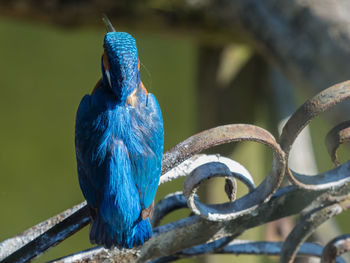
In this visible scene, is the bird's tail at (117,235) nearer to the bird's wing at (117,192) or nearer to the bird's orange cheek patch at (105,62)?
the bird's wing at (117,192)

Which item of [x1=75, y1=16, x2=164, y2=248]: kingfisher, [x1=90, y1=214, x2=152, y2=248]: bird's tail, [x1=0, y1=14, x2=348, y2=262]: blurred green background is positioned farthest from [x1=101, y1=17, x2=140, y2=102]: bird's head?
[x1=0, y1=14, x2=348, y2=262]: blurred green background

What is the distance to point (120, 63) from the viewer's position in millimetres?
658

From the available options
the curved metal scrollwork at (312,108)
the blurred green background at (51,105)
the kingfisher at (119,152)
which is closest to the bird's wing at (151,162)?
the kingfisher at (119,152)

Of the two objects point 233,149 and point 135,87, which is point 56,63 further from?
point 135,87

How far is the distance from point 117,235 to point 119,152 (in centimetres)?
10

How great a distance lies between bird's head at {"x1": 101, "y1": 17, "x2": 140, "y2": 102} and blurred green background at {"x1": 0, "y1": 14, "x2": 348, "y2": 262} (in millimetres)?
1577

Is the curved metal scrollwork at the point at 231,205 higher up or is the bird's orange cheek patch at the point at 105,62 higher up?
the bird's orange cheek patch at the point at 105,62

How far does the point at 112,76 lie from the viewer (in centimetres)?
68

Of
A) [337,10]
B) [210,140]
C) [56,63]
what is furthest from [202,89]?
[210,140]

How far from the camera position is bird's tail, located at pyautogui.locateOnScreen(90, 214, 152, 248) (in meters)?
0.66

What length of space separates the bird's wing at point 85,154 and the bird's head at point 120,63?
45 millimetres

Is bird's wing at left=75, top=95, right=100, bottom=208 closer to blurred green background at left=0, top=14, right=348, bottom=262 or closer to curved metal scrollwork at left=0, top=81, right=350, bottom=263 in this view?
curved metal scrollwork at left=0, top=81, right=350, bottom=263

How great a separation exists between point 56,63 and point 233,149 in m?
0.99

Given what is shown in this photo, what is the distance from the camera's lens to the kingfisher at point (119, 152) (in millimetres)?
659
